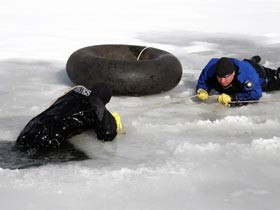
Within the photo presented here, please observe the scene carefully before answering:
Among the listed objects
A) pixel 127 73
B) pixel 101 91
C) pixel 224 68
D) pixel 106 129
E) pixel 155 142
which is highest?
pixel 224 68

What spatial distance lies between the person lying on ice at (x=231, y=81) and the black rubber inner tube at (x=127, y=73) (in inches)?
17.5

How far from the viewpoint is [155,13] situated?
13938 millimetres

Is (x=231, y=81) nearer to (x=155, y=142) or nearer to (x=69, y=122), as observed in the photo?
(x=155, y=142)

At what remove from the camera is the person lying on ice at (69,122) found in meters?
4.31

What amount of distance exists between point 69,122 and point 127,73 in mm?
1704

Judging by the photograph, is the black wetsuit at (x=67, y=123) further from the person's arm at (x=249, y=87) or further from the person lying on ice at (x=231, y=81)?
the person's arm at (x=249, y=87)

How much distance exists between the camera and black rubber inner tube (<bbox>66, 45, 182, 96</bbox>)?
238 inches

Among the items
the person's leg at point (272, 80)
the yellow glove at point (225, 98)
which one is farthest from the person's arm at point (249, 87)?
the person's leg at point (272, 80)

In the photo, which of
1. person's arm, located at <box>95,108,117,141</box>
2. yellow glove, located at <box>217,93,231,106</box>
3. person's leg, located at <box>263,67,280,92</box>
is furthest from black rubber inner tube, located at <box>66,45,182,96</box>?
person's arm, located at <box>95,108,117,141</box>

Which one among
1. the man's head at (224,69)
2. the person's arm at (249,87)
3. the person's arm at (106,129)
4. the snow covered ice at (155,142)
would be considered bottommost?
the snow covered ice at (155,142)

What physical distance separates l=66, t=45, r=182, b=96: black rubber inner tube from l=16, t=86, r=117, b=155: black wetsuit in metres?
1.37

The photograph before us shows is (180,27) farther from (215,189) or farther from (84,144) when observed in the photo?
(215,189)

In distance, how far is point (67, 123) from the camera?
14.7 feet

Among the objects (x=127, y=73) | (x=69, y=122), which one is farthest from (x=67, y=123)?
(x=127, y=73)
